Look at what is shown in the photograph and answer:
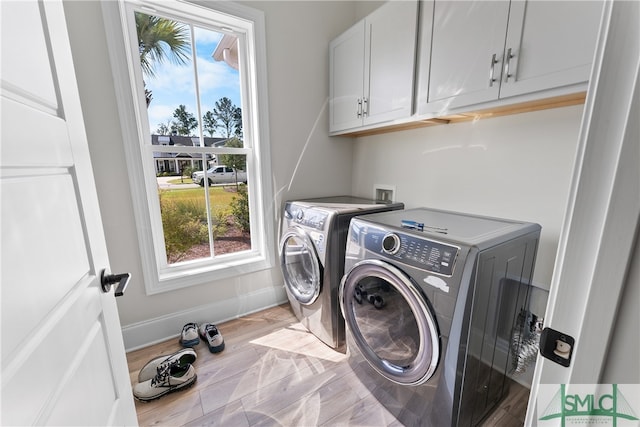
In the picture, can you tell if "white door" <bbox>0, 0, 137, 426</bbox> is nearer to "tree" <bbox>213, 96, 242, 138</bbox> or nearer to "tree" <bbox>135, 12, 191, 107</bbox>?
"tree" <bbox>135, 12, 191, 107</bbox>

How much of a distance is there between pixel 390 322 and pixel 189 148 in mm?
1720

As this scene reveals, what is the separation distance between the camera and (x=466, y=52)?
1250 millimetres

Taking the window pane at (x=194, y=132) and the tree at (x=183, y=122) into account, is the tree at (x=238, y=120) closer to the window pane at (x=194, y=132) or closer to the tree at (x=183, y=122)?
the window pane at (x=194, y=132)

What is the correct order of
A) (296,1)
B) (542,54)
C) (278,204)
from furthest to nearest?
(278,204) < (296,1) < (542,54)

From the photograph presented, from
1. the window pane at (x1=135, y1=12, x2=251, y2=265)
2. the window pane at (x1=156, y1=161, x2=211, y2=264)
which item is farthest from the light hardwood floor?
the window pane at (x1=135, y1=12, x2=251, y2=265)

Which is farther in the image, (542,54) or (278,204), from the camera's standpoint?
(278,204)

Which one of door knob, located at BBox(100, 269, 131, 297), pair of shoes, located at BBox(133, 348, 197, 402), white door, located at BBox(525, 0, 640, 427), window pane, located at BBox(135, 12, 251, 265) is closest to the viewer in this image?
white door, located at BBox(525, 0, 640, 427)

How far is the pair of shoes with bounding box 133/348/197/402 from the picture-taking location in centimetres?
140

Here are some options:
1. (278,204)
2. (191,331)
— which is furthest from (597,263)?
(191,331)

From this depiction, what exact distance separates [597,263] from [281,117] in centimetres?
201

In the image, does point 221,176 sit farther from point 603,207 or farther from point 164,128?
point 603,207

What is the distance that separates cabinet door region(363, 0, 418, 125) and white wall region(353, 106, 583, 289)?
34cm

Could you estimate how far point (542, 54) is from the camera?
3.37ft

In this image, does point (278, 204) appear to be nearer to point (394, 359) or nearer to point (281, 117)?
point (281, 117)
